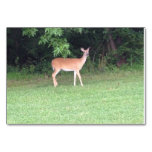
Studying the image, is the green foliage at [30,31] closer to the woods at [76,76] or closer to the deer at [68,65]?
the woods at [76,76]

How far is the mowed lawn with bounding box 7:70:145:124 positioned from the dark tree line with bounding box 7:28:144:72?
302 mm

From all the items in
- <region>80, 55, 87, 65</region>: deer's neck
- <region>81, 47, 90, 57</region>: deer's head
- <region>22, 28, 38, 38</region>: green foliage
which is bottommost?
<region>80, 55, 87, 65</region>: deer's neck

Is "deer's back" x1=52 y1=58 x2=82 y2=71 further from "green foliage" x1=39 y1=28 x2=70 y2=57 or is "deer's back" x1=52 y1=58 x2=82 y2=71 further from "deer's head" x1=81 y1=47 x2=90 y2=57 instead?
"green foliage" x1=39 y1=28 x2=70 y2=57

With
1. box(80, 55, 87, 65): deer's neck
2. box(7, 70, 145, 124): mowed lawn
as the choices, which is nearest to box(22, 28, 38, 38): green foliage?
box(7, 70, 145, 124): mowed lawn

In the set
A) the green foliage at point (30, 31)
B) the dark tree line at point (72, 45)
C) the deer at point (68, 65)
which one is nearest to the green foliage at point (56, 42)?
the dark tree line at point (72, 45)

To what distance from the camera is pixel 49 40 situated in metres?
15.0

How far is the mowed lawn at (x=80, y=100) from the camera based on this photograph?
13.6 metres

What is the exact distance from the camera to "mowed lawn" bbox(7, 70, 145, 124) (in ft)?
Result: 44.7

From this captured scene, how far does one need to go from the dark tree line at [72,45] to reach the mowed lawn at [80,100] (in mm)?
302

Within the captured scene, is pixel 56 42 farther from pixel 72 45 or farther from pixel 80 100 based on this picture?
pixel 80 100

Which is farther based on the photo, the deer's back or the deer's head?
the deer's back

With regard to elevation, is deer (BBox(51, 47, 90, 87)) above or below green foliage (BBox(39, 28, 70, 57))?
below
